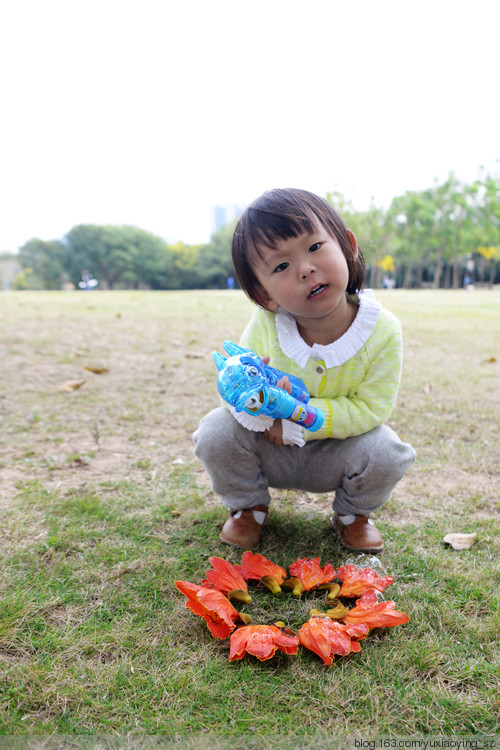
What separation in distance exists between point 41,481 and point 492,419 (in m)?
2.39

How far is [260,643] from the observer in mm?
1279

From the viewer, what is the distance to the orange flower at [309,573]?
156 centimetres

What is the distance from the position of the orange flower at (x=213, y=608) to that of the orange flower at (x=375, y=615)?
0.28 m

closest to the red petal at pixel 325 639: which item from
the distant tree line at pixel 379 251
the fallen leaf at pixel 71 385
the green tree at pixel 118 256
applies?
the fallen leaf at pixel 71 385

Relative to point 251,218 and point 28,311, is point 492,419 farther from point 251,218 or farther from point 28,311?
point 28,311

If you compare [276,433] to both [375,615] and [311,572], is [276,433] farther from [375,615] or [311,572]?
[375,615]

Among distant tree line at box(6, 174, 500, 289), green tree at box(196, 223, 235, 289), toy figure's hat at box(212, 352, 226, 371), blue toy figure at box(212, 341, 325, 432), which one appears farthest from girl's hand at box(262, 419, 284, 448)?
green tree at box(196, 223, 235, 289)

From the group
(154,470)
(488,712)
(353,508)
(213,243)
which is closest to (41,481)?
(154,470)

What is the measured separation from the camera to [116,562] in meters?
→ 1.71

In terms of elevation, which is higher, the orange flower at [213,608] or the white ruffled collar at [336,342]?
the white ruffled collar at [336,342]

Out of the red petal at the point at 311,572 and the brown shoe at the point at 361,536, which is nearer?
the red petal at the point at 311,572

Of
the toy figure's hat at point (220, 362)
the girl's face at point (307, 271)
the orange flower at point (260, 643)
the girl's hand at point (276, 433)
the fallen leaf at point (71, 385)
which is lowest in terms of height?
the orange flower at point (260, 643)

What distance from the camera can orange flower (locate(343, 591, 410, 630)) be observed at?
53.8 inches

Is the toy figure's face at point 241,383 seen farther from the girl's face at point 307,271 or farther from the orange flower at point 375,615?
the orange flower at point 375,615
